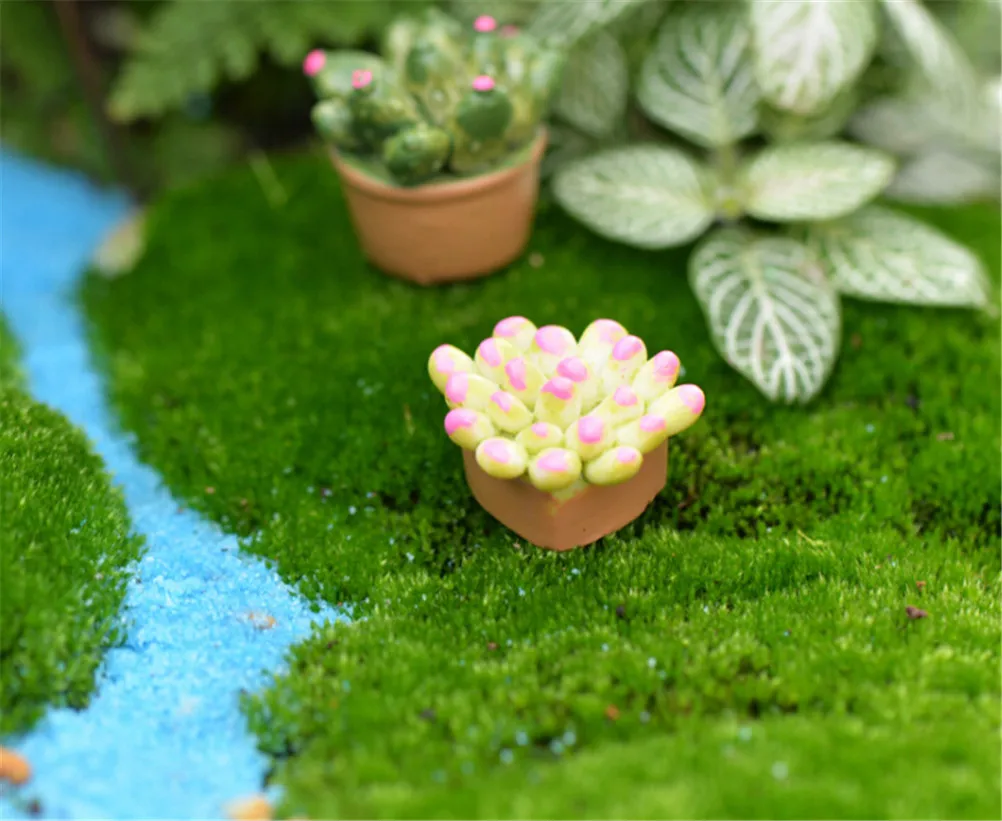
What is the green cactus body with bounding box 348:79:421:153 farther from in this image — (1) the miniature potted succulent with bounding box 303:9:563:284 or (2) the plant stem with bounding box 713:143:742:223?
(2) the plant stem with bounding box 713:143:742:223

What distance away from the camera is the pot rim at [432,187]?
10.7 ft

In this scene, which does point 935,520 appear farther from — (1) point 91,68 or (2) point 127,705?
(1) point 91,68

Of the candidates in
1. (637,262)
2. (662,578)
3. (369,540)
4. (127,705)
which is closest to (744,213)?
(637,262)

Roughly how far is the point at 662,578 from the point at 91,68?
332 centimetres

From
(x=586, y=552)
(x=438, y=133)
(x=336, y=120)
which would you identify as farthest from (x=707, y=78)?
(x=586, y=552)

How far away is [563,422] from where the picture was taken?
247 cm

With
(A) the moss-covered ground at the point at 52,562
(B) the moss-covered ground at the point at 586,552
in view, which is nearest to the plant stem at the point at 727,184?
(B) the moss-covered ground at the point at 586,552

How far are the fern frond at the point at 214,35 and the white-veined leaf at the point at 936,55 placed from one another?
6.61 feet

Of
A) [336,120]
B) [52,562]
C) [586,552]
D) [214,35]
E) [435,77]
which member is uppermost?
[435,77]

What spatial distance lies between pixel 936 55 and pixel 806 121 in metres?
0.48

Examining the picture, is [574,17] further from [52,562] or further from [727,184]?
[52,562]

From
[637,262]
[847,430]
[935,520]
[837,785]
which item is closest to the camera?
[837,785]

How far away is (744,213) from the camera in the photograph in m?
3.71

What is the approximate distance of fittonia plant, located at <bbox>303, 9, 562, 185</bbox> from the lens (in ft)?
10.2
